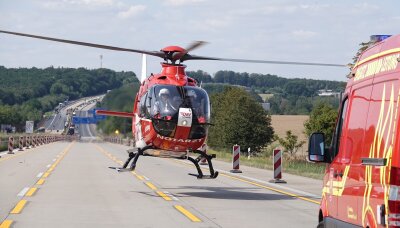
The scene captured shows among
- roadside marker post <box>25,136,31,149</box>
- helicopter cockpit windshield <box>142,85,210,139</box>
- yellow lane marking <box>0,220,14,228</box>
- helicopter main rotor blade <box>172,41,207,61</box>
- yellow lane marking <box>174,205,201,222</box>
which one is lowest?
yellow lane marking <box>0,220,14,228</box>

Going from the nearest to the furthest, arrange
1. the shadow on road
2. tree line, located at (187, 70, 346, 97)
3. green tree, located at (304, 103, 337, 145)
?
the shadow on road < green tree, located at (304, 103, 337, 145) < tree line, located at (187, 70, 346, 97)

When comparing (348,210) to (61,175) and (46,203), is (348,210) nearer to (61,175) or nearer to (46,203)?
(46,203)

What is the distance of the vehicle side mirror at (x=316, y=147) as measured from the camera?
8062 mm

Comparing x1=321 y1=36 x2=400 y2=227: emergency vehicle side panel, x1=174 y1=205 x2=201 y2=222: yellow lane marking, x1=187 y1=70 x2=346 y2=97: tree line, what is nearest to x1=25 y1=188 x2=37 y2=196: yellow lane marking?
x1=174 y1=205 x2=201 y2=222: yellow lane marking

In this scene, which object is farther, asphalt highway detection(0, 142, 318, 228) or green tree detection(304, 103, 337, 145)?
green tree detection(304, 103, 337, 145)

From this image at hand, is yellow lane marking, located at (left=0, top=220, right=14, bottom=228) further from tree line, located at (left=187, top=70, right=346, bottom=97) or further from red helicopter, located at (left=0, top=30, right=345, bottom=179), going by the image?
tree line, located at (left=187, top=70, right=346, bottom=97)

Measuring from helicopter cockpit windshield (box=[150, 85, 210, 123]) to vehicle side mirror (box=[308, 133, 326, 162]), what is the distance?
10681 mm

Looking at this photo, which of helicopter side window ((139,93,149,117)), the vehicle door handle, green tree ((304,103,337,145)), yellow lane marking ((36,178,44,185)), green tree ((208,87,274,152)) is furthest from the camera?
green tree ((208,87,274,152))

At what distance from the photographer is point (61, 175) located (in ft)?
83.6

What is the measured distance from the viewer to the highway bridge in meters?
13.3

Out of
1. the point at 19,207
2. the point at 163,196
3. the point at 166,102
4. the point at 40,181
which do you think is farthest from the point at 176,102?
the point at 40,181

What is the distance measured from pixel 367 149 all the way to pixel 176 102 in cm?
1246

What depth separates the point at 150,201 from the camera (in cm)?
1705

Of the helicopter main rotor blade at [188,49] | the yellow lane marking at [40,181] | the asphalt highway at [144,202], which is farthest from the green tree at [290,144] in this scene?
the helicopter main rotor blade at [188,49]
